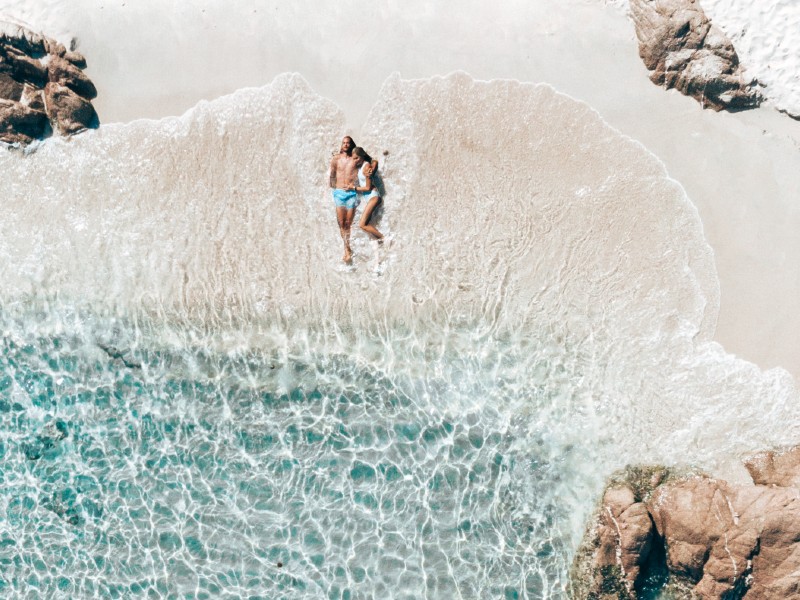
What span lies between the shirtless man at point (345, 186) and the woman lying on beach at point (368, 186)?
8 centimetres

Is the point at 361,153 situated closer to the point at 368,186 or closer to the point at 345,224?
the point at 368,186

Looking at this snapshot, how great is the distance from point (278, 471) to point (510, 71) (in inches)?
287

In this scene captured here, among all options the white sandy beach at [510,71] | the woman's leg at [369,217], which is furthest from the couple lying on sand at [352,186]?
the white sandy beach at [510,71]

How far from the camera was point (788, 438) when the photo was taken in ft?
30.0

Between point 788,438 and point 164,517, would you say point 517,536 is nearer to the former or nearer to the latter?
point 788,438

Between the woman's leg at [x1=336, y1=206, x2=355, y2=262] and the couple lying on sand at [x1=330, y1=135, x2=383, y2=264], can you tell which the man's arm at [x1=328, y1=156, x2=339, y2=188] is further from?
the woman's leg at [x1=336, y1=206, x2=355, y2=262]

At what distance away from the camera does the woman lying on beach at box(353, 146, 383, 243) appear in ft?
30.6

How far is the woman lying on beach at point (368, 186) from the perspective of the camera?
9336mm

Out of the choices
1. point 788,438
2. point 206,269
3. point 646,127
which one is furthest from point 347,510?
point 646,127

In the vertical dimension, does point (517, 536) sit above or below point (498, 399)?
below

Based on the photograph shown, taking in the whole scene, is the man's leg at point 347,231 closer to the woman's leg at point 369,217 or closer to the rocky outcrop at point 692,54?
the woman's leg at point 369,217

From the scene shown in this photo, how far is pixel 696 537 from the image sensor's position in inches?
349

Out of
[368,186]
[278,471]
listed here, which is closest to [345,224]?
[368,186]

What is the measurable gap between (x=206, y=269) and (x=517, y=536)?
21.3 ft
